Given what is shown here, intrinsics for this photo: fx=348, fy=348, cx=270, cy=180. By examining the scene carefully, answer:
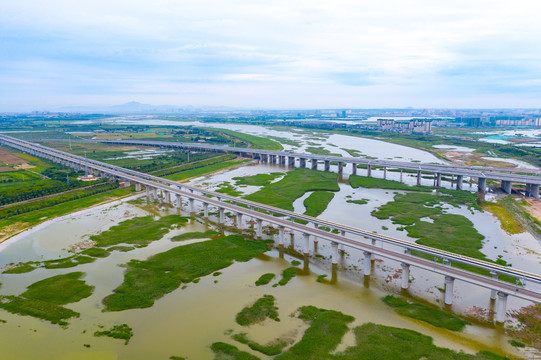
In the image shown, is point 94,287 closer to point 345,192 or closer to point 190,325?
point 190,325

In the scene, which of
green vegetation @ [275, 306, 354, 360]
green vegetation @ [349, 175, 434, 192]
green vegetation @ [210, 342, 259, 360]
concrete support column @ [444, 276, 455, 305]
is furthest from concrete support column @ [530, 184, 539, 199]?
green vegetation @ [210, 342, 259, 360]

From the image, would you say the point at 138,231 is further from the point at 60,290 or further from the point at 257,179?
the point at 257,179

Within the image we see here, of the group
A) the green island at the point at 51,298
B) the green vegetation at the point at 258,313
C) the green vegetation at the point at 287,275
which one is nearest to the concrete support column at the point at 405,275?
the green vegetation at the point at 287,275

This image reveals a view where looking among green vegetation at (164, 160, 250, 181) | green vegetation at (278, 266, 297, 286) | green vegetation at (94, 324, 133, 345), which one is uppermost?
green vegetation at (164, 160, 250, 181)

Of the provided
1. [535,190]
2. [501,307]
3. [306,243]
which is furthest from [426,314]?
[535,190]

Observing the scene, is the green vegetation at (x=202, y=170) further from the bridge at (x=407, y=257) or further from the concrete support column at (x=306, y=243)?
the concrete support column at (x=306, y=243)

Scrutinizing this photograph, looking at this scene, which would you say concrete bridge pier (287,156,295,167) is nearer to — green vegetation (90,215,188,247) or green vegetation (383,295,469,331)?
green vegetation (90,215,188,247)

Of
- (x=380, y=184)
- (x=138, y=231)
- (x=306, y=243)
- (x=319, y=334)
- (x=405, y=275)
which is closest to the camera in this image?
(x=319, y=334)
